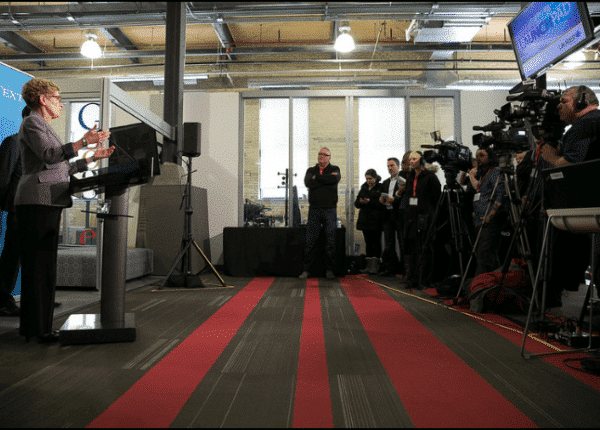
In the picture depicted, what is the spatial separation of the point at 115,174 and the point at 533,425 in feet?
7.07

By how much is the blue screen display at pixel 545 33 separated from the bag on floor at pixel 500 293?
184 centimetres

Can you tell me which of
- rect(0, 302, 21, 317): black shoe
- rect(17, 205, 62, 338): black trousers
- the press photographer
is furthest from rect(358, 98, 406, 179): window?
rect(17, 205, 62, 338): black trousers

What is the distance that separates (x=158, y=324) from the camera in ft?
9.14

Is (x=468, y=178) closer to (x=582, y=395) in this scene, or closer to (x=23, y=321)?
(x=582, y=395)

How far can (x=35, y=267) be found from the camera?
A: 89.1 inches

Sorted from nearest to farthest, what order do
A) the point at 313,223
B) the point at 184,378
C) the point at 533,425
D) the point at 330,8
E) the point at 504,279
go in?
the point at 533,425, the point at 184,378, the point at 504,279, the point at 313,223, the point at 330,8

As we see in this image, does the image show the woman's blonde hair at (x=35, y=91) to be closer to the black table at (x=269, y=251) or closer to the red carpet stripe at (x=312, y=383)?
the red carpet stripe at (x=312, y=383)

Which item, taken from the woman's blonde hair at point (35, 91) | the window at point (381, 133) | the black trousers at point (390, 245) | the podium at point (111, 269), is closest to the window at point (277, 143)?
the window at point (381, 133)

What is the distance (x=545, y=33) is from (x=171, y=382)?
3.88m

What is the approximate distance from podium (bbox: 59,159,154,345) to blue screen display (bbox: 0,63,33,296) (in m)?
1.60

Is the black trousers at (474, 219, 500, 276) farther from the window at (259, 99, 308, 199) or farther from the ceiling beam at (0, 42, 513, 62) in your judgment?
the ceiling beam at (0, 42, 513, 62)

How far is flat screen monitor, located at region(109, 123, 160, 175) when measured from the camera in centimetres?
236

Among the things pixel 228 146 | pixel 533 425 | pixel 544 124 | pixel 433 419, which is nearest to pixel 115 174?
pixel 433 419

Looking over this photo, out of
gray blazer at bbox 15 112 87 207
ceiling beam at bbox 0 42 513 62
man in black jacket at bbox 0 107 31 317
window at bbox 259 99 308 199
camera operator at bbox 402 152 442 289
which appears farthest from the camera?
ceiling beam at bbox 0 42 513 62
